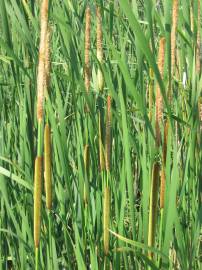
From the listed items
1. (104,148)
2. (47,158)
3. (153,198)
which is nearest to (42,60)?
(47,158)

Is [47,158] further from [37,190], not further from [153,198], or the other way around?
[153,198]

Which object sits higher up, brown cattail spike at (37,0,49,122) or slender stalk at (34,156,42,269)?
brown cattail spike at (37,0,49,122)

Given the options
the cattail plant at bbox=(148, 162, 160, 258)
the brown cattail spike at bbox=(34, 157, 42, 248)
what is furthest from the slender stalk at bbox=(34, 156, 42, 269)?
the cattail plant at bbox=(148, 162, 160, 258)

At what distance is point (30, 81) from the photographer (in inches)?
41.8

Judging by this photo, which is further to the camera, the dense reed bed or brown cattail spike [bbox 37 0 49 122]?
the dense reed bed

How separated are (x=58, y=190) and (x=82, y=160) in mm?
206

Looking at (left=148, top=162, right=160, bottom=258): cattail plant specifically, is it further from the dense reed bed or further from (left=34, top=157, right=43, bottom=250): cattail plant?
(left=34, top=157, right=43, bottom=250): cattail plant

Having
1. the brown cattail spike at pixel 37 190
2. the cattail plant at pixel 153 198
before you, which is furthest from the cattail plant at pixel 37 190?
the cattail plant at pixel 153 198

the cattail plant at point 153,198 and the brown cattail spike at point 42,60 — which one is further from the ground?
the brown cattail spike at point 42,60

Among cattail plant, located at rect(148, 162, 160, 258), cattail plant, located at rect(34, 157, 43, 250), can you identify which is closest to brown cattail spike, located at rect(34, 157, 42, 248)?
cattail plant, located at rect(34, 157, 43, 250)

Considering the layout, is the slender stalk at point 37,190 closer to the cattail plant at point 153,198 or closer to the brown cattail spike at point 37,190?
the brown cattail spike at point 37,190

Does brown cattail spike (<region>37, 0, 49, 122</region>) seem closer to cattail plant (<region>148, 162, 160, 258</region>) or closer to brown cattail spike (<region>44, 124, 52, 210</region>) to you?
brown cattail spike (<region>44, 124, 52, 210</region>)

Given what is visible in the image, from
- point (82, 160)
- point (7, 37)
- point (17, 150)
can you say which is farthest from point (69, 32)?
point (17, 150)

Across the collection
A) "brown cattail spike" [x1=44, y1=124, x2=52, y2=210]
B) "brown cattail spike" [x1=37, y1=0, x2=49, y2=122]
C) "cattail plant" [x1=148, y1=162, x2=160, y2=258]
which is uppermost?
"brown cattail spike" [x1=37, y1=0, x2=49, y2=122]
